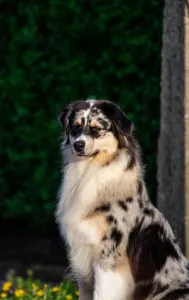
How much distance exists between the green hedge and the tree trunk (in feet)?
4.54

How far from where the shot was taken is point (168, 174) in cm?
668

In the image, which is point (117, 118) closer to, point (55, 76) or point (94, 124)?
point (94, 124)

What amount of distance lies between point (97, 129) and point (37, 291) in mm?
2011

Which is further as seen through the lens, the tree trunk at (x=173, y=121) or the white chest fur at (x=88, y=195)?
the tree trunk at (x=173, y=121)

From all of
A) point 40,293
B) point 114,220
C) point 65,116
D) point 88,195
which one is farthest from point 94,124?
point 40,293

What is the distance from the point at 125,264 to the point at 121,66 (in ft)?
9.61

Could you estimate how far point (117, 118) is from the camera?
5848mm

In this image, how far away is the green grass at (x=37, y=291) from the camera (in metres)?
7.06

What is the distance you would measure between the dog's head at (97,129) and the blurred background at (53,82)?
7.13ft

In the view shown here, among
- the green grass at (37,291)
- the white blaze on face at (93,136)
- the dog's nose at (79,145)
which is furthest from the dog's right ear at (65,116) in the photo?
the green grass at (37,291)

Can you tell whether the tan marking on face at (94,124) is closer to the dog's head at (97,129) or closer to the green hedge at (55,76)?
the dog's head at (97,129)

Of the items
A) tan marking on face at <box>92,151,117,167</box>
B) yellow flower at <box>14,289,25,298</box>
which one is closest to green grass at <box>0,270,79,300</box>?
yellow flower at <box>14,289,25,298</box>

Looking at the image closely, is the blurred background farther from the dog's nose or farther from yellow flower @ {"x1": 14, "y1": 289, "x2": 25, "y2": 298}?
the dog's nose

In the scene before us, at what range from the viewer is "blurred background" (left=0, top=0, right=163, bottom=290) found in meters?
8.16
